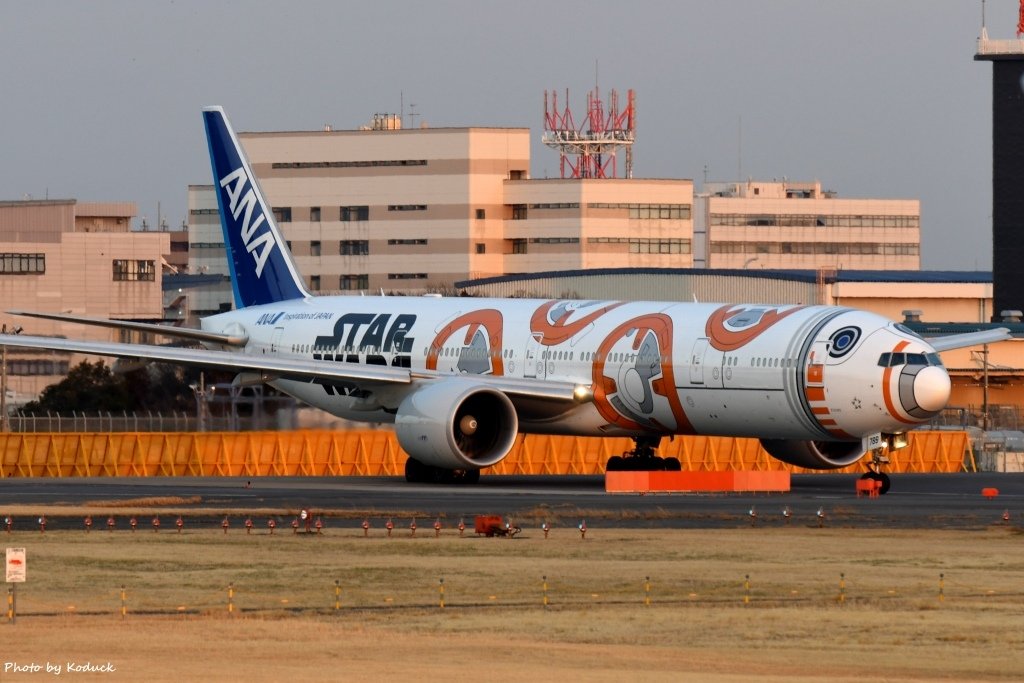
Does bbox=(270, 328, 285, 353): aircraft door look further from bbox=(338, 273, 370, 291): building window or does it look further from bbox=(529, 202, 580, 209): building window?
bbox=(338, 273, 370, 291): building window

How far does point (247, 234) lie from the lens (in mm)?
55938

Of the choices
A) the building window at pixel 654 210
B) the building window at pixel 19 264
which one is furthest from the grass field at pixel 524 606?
the building window at pixel 654 210

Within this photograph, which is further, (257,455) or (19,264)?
(19,264)

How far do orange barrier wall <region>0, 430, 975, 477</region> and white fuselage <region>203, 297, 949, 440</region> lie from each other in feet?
5.37

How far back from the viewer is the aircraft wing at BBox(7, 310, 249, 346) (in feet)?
158

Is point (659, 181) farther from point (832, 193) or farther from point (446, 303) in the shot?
point (446, 303)

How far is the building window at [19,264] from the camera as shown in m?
116

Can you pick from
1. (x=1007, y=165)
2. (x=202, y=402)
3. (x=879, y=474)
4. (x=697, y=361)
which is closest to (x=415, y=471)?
(x=697, y=361)

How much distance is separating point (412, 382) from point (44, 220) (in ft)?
302

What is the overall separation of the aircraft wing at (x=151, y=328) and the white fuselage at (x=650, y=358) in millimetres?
1049

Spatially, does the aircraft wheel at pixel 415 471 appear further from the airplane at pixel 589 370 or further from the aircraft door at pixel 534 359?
the aircraft door at pixel 534 359

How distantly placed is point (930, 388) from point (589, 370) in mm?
8526

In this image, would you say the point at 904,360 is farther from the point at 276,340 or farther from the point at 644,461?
the point at 276,340

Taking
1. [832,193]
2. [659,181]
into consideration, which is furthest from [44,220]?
[832,193]
